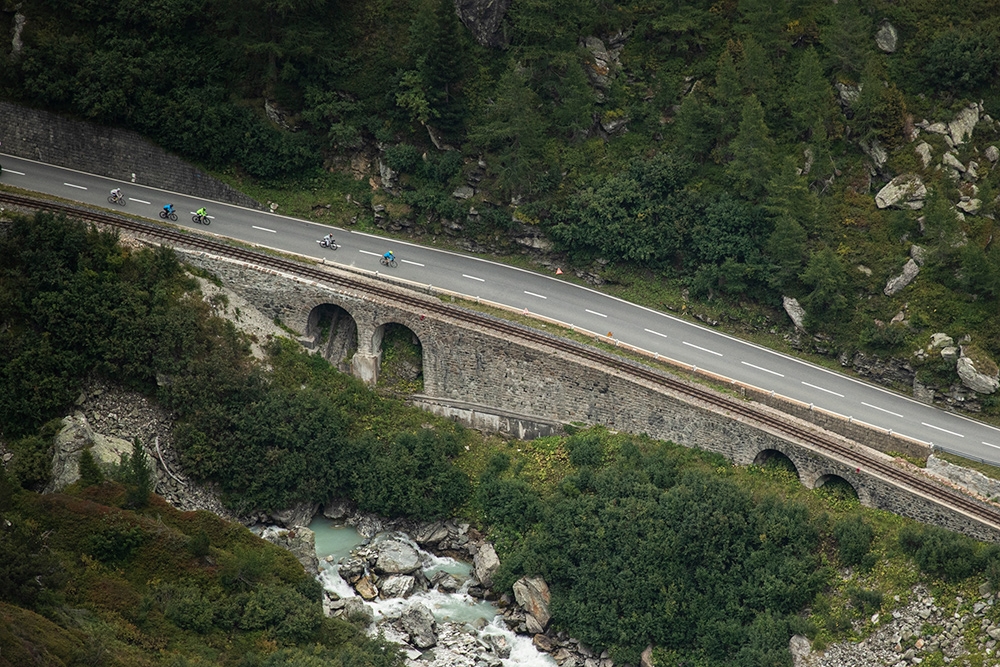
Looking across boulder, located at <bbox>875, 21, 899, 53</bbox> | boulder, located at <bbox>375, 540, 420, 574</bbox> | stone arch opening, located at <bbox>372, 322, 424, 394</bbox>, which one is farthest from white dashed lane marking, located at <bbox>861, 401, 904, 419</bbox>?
boulder, located at <bbox>375, 540, 420, 574</bbox>

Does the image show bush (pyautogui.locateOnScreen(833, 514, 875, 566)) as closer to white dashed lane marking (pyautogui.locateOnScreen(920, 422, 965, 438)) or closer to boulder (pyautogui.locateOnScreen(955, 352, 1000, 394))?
white dashed lane marking (pyautogui.locateOnScreen(920, 422, 965, 438))

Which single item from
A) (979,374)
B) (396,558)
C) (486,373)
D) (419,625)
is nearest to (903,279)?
(979,374)

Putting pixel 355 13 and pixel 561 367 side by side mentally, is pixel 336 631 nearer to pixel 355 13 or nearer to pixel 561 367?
pixel 561 367

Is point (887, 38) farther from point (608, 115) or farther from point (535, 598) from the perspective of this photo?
point (535, 598)

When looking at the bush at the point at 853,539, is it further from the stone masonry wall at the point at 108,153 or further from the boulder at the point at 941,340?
the stone masonry wall at the point at 108,153

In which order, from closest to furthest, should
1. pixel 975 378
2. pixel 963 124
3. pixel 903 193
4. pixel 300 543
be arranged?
pixel 300 543
pixel 975 378
pixel 903 193
pixel 963 124

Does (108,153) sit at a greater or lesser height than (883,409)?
greater
